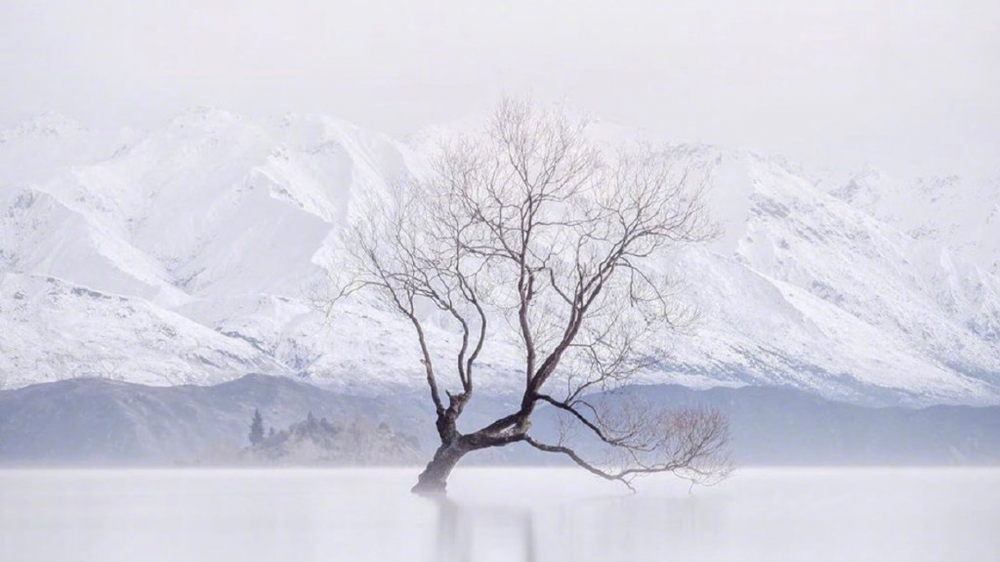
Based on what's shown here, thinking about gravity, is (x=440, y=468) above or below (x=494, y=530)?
above

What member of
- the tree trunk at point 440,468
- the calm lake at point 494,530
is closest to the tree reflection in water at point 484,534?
the calm lake at point 494,530

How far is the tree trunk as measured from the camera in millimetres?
51688

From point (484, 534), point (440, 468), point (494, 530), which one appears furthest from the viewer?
point (440, 468)

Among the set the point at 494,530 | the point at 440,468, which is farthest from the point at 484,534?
the point at 440,468

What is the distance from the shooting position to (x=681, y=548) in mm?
31828

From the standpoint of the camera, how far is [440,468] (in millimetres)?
53594

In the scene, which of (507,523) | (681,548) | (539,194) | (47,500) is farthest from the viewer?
(47,500)

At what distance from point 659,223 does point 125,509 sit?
19931 mm

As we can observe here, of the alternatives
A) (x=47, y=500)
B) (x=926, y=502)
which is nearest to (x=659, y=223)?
(x=926, y=502)

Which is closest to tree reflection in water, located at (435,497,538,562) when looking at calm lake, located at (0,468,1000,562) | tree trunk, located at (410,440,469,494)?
calm lake, located at (0,468,1000,562)

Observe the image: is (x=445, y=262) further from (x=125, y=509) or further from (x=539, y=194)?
(x=125, y=509)

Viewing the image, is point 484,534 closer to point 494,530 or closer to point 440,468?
point 494,530

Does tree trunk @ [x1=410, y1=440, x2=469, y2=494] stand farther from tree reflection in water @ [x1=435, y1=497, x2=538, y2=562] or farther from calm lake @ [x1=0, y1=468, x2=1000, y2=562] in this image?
tree reflection in water @ [x1=435, y1=497, x2=538, y2=562]

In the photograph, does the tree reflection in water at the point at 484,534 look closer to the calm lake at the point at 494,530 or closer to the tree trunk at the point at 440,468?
the calm lake at the point at 494,530
